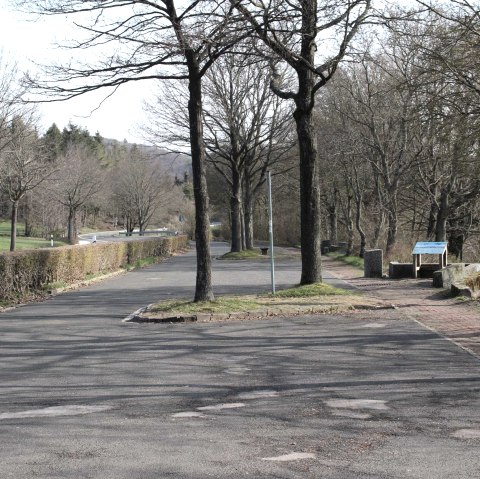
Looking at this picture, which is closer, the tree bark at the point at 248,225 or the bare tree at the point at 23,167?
the bare tree at the point at 23,167

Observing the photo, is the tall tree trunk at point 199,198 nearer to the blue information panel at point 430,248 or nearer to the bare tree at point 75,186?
the blue information panel at point 430,248

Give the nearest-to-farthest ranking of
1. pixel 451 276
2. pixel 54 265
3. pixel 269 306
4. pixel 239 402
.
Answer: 1. pixel 239 402
2. pixel 269 306
3. pixel 451 276
4. pixel 54 265

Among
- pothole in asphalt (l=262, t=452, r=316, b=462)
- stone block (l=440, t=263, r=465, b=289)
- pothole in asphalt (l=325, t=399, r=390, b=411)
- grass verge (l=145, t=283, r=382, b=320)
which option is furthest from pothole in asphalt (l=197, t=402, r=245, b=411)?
stone block (l=440, t=263, r=465, b=289)

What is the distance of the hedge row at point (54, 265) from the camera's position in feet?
57.0

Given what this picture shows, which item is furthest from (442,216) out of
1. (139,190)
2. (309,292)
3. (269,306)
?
(139,190)

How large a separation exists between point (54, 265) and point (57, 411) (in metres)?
14.7

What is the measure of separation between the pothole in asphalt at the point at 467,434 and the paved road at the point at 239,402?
4 cm

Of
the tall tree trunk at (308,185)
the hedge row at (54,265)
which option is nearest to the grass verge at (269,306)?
the tall tree trunk at (308,185)

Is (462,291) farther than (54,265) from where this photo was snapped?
No

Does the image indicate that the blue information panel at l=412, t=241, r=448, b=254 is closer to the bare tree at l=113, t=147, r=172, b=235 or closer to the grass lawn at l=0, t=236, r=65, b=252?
the grass lawn at l=0, t=236, r=65, b=252

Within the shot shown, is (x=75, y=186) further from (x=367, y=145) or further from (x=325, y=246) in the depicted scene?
(x=367, y=145)

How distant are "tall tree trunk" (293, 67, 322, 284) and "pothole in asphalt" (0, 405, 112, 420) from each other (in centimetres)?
1025

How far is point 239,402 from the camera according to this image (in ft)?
22.0

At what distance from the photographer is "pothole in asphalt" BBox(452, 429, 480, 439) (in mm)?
5430
